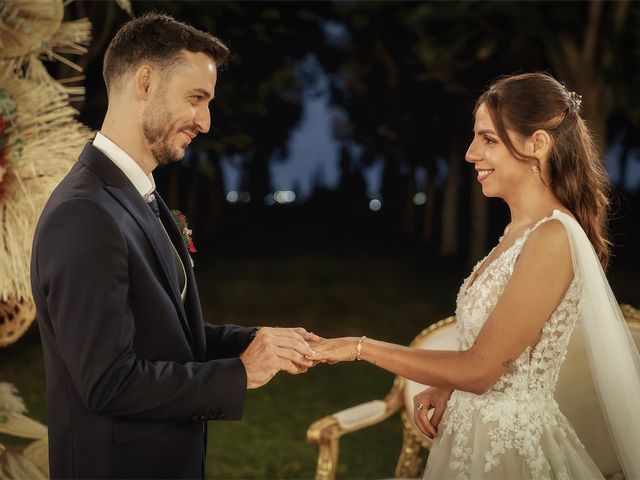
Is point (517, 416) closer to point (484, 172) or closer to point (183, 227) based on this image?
point (484, 172)

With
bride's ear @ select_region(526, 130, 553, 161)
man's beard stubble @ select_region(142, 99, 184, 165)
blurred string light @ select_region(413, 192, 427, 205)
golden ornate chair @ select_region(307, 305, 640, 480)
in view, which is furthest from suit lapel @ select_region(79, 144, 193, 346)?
blurred string light @ select_region(413, 192, 427, 205)

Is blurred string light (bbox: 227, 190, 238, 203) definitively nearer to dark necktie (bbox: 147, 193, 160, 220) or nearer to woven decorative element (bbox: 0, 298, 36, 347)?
woven decorative element (bbox: 0, 298, 36, 347)

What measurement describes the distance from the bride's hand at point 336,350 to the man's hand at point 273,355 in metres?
0.05

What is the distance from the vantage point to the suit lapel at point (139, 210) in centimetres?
196

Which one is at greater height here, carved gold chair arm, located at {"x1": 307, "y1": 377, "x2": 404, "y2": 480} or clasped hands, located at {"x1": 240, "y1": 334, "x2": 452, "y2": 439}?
clasped hands, located at {"x1": 240, "y1": 334, "x2": 452, "y2": 439}

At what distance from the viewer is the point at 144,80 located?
2.09 metres

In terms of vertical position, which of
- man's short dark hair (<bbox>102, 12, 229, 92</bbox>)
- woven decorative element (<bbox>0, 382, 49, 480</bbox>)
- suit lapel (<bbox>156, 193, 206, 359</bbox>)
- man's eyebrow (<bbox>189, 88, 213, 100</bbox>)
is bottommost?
woven decorative element (<bbox>0, 382, 49, 480</bbox>)

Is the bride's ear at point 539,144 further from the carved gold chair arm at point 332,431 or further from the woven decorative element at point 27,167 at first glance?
the woven decorative element at point 27,167

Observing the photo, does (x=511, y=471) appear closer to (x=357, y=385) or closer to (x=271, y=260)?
(x=357, y=385)

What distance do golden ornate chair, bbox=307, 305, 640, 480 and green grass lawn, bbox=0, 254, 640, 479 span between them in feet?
6.84

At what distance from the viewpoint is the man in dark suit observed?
5.91ft

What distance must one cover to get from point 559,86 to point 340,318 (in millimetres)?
8214

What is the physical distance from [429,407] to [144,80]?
1.49m

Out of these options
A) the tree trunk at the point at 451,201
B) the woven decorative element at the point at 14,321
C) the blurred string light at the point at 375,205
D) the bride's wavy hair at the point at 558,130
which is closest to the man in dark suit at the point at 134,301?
the bride's wavy hair at the point at 558,130
